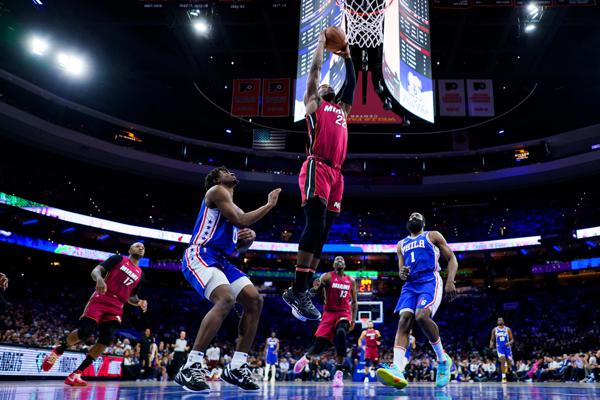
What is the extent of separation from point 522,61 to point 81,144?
21.3 meters

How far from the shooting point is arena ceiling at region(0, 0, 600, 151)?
16.3 meters

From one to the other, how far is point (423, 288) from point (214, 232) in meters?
3.39

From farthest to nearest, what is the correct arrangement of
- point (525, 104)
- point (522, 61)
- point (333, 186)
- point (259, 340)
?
point (259, 340) < point (525, 104) < point (522, 61) < point (333, 186)

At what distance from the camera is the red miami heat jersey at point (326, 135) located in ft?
16.9

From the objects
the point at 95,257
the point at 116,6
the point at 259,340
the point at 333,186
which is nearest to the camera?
the point at 333,186

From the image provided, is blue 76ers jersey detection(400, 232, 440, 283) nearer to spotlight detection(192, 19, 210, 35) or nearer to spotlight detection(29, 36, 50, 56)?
spotlight detection(192, 19, 210, 35)

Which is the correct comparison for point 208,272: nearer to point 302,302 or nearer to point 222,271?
point 222,271

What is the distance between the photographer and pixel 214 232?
4.70 m

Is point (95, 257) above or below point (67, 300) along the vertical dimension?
above

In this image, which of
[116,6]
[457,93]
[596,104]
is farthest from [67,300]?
[596,104]

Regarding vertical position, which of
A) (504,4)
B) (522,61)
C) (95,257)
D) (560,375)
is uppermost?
(522,61)

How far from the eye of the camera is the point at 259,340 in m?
29.0

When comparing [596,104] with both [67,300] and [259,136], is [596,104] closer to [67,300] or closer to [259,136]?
[259,136]

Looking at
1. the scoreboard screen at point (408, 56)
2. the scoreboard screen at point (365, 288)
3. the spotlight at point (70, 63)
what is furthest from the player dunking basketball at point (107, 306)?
the scoreboard screen at point (365, 288)
